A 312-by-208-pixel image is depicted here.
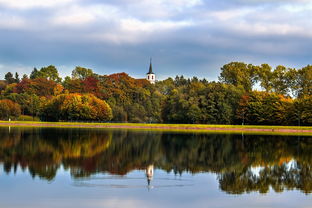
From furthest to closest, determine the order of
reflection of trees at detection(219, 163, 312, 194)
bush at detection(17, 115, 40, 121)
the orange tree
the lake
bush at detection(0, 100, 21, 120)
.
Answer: bush at detection(17, 115, 40, 121), bush at detection(0, 100, 21, 120), the orange tree, reflection of trees at detection(219, 163, 312, 194), the lake

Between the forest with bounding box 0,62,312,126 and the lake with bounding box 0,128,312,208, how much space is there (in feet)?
209

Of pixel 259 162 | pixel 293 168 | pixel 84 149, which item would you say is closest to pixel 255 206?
pixel 293 168

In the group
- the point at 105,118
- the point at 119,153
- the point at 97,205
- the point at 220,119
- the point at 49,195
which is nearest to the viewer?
the point at 97,205

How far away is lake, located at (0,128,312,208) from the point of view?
20453 mm

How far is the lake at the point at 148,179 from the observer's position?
805 inches

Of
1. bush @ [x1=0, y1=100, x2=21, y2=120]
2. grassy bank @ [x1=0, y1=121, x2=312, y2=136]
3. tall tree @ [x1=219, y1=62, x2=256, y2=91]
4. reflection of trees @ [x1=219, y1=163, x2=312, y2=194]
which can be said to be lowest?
reflection of trees @ [x1=219, y1=163, x2=312, y2=194]

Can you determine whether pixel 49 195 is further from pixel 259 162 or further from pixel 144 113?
pixel 144 113

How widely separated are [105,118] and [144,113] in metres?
16.0

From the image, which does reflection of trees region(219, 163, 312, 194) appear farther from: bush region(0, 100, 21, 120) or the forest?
bush region(0, 100, 21, 120)

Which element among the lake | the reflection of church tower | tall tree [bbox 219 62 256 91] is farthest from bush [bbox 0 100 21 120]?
the reflection of church tower

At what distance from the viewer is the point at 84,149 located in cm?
4256

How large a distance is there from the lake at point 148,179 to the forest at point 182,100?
63.8 m

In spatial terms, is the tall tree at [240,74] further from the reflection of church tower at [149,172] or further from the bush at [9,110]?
the reflection of church tower at [149,172]

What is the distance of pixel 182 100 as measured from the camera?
107438 mm
